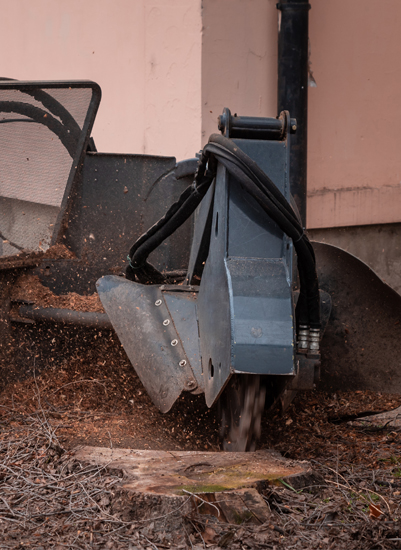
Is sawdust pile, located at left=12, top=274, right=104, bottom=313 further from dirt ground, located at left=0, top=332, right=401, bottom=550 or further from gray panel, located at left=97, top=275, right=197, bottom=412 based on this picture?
gray panel, located at left=97, top=275, right=197, bottom=412

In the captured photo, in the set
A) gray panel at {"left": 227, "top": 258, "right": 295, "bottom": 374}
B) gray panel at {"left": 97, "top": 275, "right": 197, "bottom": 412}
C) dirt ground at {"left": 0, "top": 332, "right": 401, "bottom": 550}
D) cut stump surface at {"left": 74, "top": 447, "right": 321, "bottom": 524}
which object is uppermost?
gray panel at {"left": 227, "top": 258, "right": 295, "bottom": 374}

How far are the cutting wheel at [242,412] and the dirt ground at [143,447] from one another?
0.82ft

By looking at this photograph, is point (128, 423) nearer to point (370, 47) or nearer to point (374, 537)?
point (374, 537)

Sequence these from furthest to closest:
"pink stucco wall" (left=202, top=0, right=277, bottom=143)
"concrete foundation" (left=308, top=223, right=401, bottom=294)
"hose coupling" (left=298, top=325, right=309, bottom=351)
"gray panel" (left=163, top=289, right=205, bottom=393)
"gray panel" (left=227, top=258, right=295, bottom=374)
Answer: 1. "concrete foundation" (left=308, top=223, right=401, bottom=294)
2. "pink stucco wall" (left=202, top=0, right=277, bottom=143)
3. "gray panel" (left=163, top=289, right=205, bottom=393)
4. "hose coupling" (left=298, top=325, right=309, bottom=351)
5. "gray panel" (left=227, top=258, right=295, bottom=374)

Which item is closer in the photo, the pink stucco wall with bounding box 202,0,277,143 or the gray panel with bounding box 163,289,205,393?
the gray panel with bounding box 163,289,205,393

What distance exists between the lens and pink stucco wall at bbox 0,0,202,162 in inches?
175

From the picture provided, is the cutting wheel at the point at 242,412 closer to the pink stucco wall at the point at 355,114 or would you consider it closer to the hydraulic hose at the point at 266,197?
the hydraulic hose at the point at 266,197

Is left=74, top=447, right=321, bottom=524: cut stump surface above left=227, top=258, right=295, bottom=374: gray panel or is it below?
below

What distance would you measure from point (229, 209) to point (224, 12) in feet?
8.81

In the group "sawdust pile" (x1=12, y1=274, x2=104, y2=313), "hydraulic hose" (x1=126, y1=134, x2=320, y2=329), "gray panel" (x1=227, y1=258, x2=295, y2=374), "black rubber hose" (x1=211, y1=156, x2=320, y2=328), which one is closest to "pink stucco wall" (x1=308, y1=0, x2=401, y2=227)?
"sawdust pile" (x1=12, y1=274, x2=104, y2=313)

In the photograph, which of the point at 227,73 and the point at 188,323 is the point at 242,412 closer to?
the point at 188,323

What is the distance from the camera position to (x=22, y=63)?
5863 mm

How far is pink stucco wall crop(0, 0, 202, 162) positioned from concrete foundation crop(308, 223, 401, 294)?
153 centimetres

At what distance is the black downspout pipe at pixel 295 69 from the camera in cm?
460
